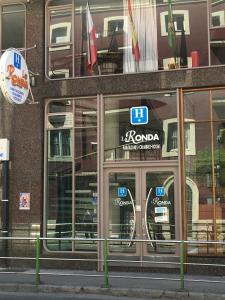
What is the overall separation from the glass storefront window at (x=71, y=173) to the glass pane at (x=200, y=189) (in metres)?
2.42

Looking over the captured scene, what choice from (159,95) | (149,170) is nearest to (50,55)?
(159,95)

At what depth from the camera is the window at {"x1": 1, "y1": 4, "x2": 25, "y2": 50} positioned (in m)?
14.8

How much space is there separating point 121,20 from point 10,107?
384 cm

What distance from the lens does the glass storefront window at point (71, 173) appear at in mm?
13602

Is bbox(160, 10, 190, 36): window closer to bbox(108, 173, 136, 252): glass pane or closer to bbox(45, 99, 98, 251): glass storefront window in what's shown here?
bbox(45, 99, 98, 251): glass storefront window

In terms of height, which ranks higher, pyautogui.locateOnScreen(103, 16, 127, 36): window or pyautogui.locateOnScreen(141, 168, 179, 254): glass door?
pyautogui.locateOnScreen(103, 16, 127, 36): window

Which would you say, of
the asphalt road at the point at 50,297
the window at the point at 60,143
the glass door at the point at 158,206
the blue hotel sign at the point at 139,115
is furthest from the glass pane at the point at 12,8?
the asphalt road at the point at 50,297

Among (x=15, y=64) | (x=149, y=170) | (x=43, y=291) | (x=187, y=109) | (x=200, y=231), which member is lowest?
(x=43, y=291)

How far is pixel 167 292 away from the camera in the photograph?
33.0ft

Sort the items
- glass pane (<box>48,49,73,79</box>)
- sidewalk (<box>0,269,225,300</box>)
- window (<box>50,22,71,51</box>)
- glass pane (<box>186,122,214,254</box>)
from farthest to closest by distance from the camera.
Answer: window (<box>50,22,71,51</box>) < glass pane (<box>48,49,73,79</box>) < glass pane (<box>186,122,214,254</box>) < sidewalk (<box>0,269,225,300</box>)

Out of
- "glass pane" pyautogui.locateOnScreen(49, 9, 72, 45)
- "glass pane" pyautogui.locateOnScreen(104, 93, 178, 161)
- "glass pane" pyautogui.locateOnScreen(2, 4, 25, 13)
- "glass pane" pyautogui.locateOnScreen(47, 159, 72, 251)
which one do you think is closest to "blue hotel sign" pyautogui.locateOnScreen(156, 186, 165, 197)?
"glass pane" pyautogui.locateOnScreen(104, 93, 178, 161)

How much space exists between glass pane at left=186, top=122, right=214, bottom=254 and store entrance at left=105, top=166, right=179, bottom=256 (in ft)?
1.15

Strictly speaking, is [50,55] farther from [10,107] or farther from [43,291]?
[43,291]

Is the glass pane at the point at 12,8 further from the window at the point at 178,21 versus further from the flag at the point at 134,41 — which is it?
the window at the point at 178,21
